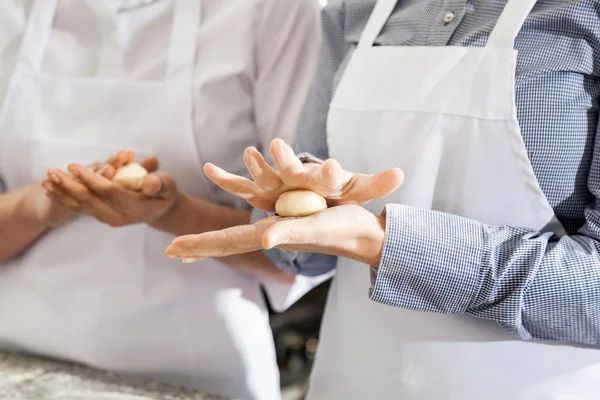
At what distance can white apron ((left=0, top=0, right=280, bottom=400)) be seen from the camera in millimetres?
1031

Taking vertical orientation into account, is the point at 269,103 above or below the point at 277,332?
above

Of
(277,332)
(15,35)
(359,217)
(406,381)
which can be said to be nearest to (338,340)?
(406,381)

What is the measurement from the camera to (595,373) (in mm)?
714

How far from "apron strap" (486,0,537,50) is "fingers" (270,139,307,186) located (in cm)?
30

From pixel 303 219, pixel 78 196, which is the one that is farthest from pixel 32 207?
pixel 303 219

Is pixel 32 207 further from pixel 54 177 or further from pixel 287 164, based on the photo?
pixel 287 164

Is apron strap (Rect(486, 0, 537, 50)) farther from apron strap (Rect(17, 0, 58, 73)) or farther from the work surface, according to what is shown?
apron strap (Rect(17, 0, 58, 73))

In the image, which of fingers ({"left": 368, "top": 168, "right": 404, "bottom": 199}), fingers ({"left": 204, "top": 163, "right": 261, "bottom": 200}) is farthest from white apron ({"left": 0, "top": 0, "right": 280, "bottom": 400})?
fingers ({"left": 368, "top": 168, "right": 404, "bottom": 199})

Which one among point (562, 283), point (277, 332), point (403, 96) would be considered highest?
point (403, 96)

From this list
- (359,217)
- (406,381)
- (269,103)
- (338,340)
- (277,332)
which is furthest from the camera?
(277,332)

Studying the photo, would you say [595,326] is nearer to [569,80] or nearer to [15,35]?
[569,80]

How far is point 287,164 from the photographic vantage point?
601mm

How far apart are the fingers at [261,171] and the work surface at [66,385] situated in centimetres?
36

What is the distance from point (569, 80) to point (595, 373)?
341 mm
